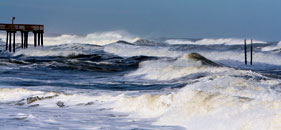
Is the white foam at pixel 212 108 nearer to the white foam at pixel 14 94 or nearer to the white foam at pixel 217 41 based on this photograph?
the white foam at pixel 14 94

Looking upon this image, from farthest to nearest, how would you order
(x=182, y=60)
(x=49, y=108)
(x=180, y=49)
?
(x=180, y=49), (x=182, y=60), (x=49, y=108)

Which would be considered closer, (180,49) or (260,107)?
(260,107)

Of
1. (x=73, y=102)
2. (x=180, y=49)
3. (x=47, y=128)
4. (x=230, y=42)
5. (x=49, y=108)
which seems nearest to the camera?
(x=47, y=128)

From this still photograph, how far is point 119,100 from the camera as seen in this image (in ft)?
40.6

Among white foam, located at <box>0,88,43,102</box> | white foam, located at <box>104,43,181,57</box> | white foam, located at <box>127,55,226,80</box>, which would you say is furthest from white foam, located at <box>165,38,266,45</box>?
white foam, located at <box>0,88,43,102</box>

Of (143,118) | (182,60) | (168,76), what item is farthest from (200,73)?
(143,118)

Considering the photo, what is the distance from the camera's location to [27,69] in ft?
90.7

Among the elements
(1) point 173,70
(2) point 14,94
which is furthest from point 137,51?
(2) point 14,94

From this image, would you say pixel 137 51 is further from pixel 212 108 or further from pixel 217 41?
pixel 212 108

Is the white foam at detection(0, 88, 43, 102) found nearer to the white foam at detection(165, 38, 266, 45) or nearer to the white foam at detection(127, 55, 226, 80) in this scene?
the white foam at detection(127, 55, 226, 80)

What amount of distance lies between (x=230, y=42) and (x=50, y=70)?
1932 inches

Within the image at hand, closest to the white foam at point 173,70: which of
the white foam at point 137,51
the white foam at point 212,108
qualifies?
the white foam at point 212,108

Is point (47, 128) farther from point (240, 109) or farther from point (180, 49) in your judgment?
point (180, 49)

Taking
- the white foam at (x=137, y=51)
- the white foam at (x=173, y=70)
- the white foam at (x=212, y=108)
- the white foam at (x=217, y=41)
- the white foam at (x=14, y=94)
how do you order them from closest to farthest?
the white foam at (x=212, y=108) → the white foam at (x=14, y=94) → the white foam at (x=173, y=70) → the white foam at (x=137, y=51) → the white foam at (x=217, y=41)
